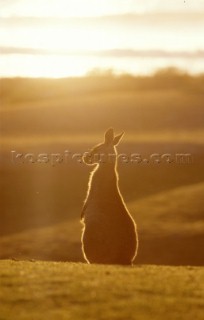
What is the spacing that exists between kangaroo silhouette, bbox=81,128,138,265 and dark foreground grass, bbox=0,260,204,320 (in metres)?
2.76

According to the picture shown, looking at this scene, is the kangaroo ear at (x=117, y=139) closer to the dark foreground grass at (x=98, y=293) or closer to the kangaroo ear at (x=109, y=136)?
the kangaroo ear at (x=109, y=136)

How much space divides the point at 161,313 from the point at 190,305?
69 cm

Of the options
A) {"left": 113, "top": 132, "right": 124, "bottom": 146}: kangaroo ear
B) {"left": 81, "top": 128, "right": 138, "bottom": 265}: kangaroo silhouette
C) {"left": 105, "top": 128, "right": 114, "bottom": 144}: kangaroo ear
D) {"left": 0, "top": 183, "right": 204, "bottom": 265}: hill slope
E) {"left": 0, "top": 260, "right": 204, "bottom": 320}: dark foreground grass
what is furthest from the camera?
{"left": 0, "top": 183, "right": 204, "bottom": 265}: hill slope

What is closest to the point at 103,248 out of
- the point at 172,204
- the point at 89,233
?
the point at 89,233

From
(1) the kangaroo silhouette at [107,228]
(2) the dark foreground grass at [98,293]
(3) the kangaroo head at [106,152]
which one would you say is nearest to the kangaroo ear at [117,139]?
(3) the kangaroo head at [106,152]

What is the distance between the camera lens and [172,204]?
41.7m

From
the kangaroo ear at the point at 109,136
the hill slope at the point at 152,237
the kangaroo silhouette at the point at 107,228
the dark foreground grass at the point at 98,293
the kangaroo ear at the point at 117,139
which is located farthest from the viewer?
the hill slope at the point at 152,237

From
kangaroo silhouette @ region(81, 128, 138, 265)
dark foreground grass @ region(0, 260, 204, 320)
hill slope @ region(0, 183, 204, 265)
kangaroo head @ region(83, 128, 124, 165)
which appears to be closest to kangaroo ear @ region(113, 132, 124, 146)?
kangaroo head @ region(83, 128, 124, 165)

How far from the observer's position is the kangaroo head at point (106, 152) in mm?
19109

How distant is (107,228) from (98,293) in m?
5.82

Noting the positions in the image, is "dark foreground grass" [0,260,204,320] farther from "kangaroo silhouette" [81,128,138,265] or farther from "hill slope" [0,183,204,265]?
"hill slope" [0,183,204,265]

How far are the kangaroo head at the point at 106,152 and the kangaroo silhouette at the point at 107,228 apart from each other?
80 cm

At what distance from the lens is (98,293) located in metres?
11.6

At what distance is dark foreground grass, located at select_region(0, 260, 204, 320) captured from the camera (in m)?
10.5
